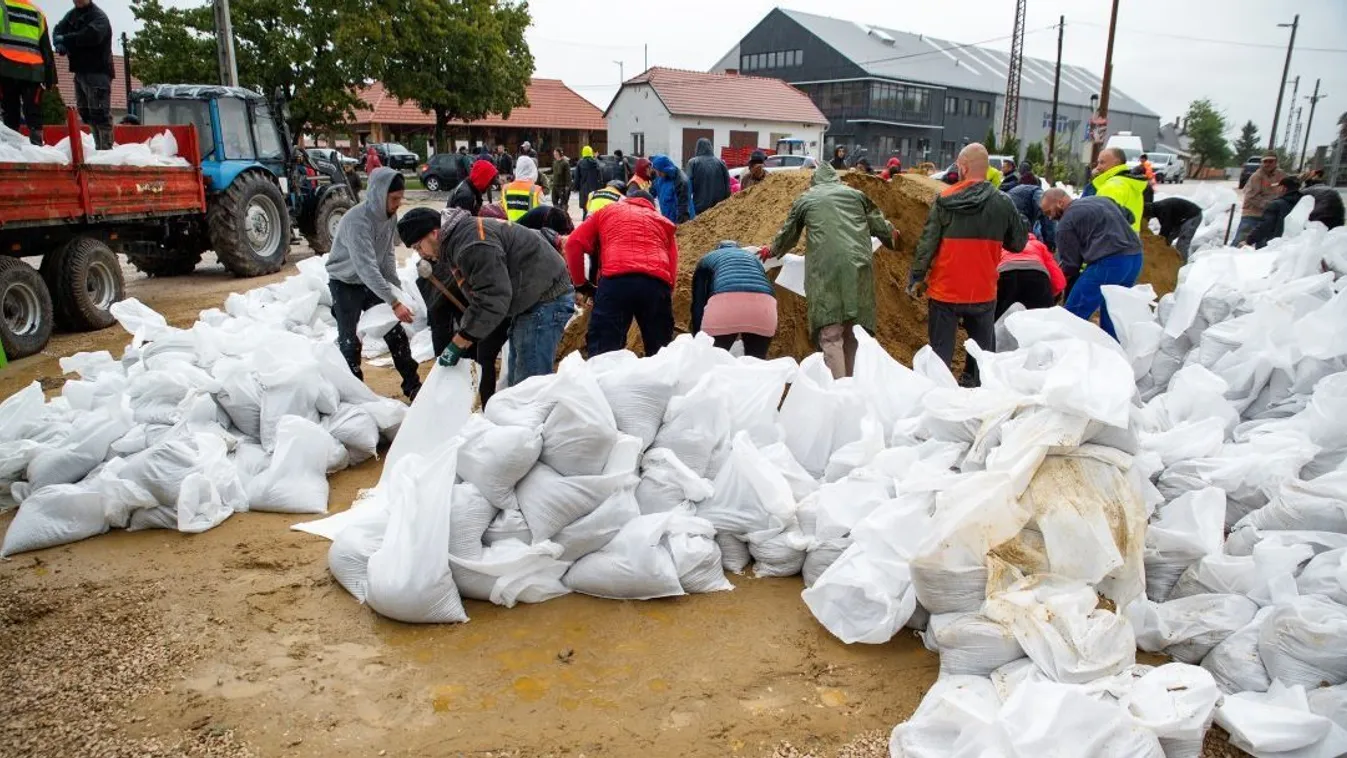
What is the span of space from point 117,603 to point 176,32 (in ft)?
75.1

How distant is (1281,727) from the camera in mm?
2037

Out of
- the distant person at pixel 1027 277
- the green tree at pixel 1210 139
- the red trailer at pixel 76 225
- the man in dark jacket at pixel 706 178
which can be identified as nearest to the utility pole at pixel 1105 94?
the man in dark jacket at pixel 706 178

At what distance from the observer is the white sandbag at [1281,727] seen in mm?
2004

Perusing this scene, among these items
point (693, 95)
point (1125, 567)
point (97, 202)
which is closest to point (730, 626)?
point (1125, 567)

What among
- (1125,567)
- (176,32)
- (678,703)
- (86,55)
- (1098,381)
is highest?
(176,32)

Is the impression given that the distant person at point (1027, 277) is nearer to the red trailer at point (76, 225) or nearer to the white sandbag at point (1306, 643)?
the white sandbag at point (1306, 643)

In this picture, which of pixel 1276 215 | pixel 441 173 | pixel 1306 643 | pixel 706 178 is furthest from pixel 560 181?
pixel 1306 643

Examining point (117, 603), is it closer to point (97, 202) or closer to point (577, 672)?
point (577, 672)

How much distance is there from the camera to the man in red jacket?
4148 millimetres

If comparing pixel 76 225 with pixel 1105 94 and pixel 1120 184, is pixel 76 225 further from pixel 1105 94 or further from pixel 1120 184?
pixel 1105 94

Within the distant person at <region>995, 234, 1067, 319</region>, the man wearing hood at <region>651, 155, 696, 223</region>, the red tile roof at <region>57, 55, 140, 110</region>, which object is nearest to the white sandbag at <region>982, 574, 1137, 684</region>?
the distant person at <region>995, 234, 1067, 319</region>

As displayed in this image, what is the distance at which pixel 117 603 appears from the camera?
2836 mm

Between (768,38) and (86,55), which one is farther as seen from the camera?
(768,38)

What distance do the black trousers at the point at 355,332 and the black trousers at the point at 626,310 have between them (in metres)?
1.28
